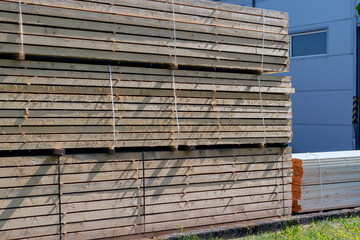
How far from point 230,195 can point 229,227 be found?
1.63 ft

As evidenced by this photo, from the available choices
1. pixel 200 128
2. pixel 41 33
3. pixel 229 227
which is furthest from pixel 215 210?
pixel 41 33

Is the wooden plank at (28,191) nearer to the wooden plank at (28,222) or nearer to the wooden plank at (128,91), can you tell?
the wooden plank at (28,222)

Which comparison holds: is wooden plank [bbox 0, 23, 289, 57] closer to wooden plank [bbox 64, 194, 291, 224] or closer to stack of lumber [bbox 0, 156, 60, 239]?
stack of lumber [bbox 0, 156, 60, 239]

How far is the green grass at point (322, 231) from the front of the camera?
673 cm

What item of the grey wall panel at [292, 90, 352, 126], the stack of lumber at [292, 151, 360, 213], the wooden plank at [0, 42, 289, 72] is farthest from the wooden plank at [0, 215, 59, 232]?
the grey wall panel at [292, 90, 352, 126]

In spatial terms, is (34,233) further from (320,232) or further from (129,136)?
(320,232)

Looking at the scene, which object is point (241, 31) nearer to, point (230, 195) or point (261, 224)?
point (230, 195)

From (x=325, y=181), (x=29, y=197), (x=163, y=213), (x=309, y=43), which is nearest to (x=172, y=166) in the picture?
(x=163, y=213)

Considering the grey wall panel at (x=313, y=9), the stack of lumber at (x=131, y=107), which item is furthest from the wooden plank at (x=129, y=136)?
the grey wall panel at (x=313, y=9)

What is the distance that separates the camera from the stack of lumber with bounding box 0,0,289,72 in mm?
5742

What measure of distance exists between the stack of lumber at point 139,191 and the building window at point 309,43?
9883 mm

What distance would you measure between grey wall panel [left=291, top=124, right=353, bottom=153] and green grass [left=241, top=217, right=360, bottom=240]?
8.25 m

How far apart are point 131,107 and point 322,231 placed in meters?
3.43

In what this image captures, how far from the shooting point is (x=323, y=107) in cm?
1645
